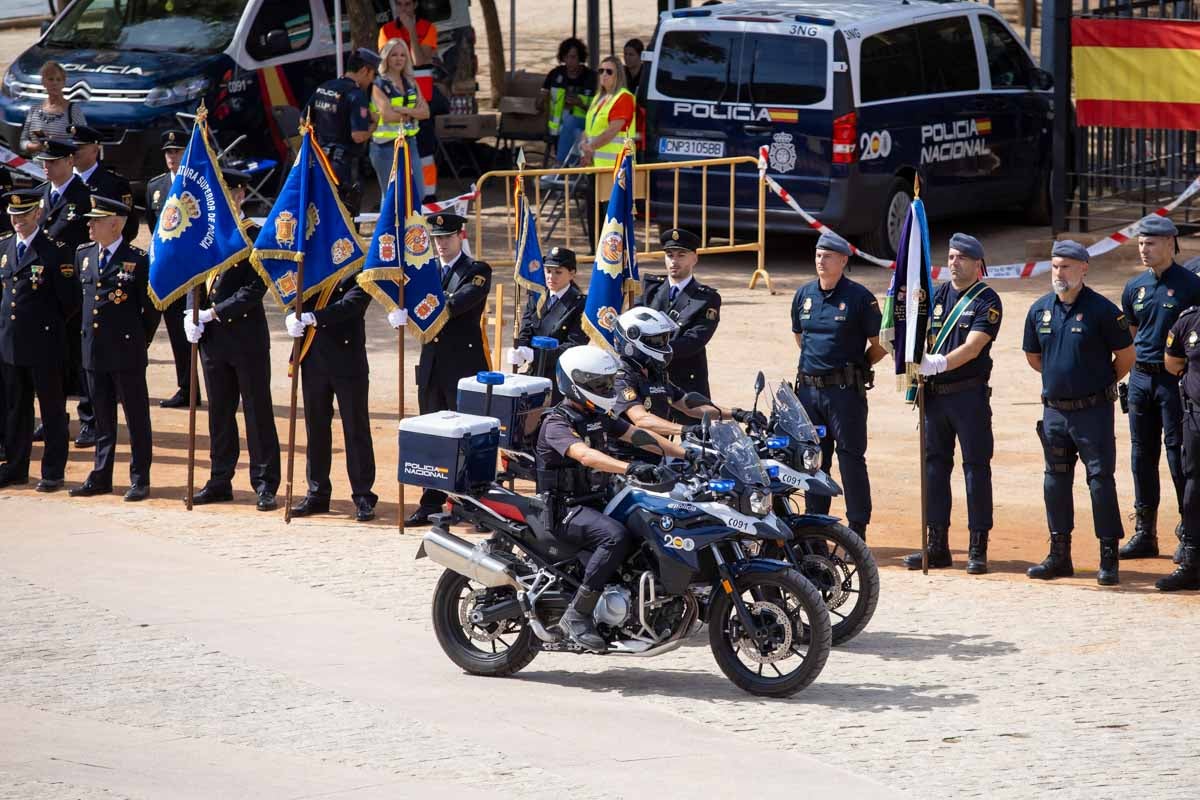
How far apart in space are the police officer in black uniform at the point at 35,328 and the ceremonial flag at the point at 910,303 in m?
5.76

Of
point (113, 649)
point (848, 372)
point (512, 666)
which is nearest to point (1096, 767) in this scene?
point (512, 666)

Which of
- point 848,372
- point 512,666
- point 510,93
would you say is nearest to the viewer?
point 512,666

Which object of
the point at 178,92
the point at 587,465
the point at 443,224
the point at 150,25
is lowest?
the point at 587,465

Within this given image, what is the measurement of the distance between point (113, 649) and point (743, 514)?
315 centimetres

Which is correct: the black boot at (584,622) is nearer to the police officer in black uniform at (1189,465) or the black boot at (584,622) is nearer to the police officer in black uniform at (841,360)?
the police officer in black uniform at (841,360)

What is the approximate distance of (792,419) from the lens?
8.71 m

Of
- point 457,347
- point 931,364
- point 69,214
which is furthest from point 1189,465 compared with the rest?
point 69,214

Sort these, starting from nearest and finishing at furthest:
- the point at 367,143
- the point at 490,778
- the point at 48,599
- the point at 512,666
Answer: the point at 490,778 → the point at 512,666 → the point at 48,599 → the point at 367,143

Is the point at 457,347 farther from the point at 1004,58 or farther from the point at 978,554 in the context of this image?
the point at 1004,58

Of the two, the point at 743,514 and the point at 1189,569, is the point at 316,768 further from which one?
the point at 1189,569

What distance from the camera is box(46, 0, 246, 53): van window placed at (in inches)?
759

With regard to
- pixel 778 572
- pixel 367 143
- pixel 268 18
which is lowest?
pixel 778 572

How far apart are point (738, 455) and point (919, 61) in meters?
10.8

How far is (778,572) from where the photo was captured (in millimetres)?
7836
